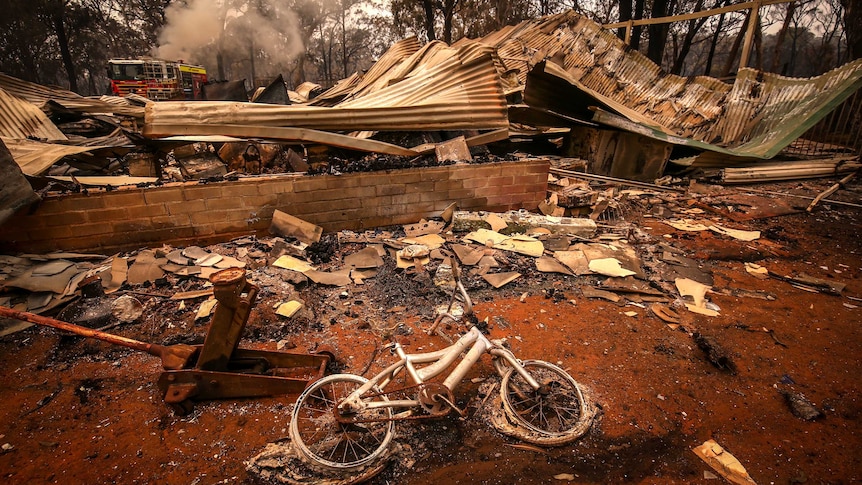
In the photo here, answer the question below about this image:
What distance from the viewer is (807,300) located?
12.7ft

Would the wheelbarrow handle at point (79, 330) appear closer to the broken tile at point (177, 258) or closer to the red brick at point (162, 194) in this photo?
the broken tile at point (177, 258)

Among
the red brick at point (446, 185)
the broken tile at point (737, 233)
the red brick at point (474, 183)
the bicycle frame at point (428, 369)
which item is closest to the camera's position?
the bicycle frame at point (428, 369)

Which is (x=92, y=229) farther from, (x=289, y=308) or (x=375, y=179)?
(x=375, y=179)

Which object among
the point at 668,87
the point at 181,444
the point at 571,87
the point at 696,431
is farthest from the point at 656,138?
the point at 181,444

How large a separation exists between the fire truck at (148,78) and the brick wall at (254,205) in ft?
58.5

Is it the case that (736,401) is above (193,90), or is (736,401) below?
below

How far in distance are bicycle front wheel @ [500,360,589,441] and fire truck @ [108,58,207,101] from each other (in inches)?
855

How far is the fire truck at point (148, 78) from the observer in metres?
18.2

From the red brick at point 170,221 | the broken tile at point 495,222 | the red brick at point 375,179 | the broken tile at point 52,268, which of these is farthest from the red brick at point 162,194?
the broken tile at point 495,222

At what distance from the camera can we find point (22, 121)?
5.52m

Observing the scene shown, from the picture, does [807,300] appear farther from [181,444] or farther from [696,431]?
[181,444]

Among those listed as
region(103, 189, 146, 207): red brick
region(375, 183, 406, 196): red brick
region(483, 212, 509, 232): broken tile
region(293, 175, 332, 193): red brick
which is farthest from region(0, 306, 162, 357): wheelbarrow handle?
region(483, 212, 509, 232): broken tile

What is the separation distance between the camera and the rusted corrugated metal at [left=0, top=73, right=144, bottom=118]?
23.3ft

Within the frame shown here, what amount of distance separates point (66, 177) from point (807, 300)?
27.0 feet
